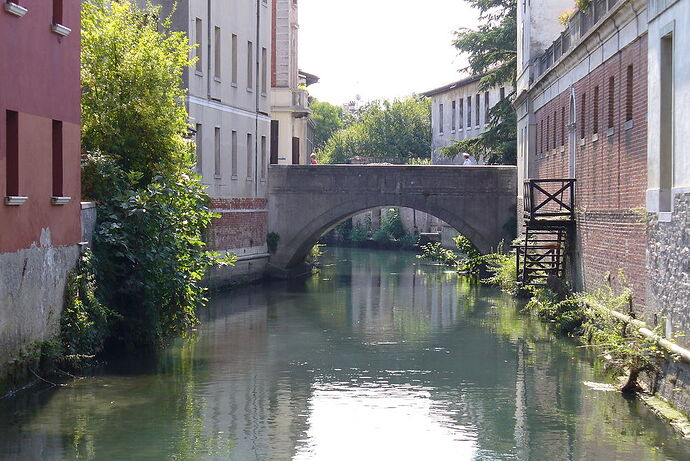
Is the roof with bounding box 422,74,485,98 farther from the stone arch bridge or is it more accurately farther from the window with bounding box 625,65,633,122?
the window with bounding box 625,65,633,122

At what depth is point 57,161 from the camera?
59.8ft

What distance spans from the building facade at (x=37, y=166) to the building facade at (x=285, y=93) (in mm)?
27733

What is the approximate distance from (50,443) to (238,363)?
6816 millimetres

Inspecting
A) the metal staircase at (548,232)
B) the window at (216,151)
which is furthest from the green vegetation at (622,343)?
the window at (216,151)

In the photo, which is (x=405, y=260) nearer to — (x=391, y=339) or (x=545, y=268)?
(x=545, y=268)

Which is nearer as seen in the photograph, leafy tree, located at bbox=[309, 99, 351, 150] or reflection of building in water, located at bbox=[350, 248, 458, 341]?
reflection of building in water, located at bbox=[350, 248, 458, 341]

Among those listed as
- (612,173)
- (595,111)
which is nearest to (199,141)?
(595,111)

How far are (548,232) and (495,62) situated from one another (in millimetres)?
18688

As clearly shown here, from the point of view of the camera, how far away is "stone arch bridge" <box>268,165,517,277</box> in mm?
37312

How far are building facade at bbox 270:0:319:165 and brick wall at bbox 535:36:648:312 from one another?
20.7 metres

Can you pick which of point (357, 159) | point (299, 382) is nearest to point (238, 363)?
point (299, 382)

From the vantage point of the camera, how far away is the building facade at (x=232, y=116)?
3284 cm

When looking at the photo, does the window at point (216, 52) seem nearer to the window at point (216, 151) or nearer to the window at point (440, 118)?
the window at point (216, 151)

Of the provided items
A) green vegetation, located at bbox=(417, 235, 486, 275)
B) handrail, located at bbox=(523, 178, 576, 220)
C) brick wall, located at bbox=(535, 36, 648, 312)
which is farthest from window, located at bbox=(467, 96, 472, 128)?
handrail, located at bbox=(523, 178, 576, 220)
